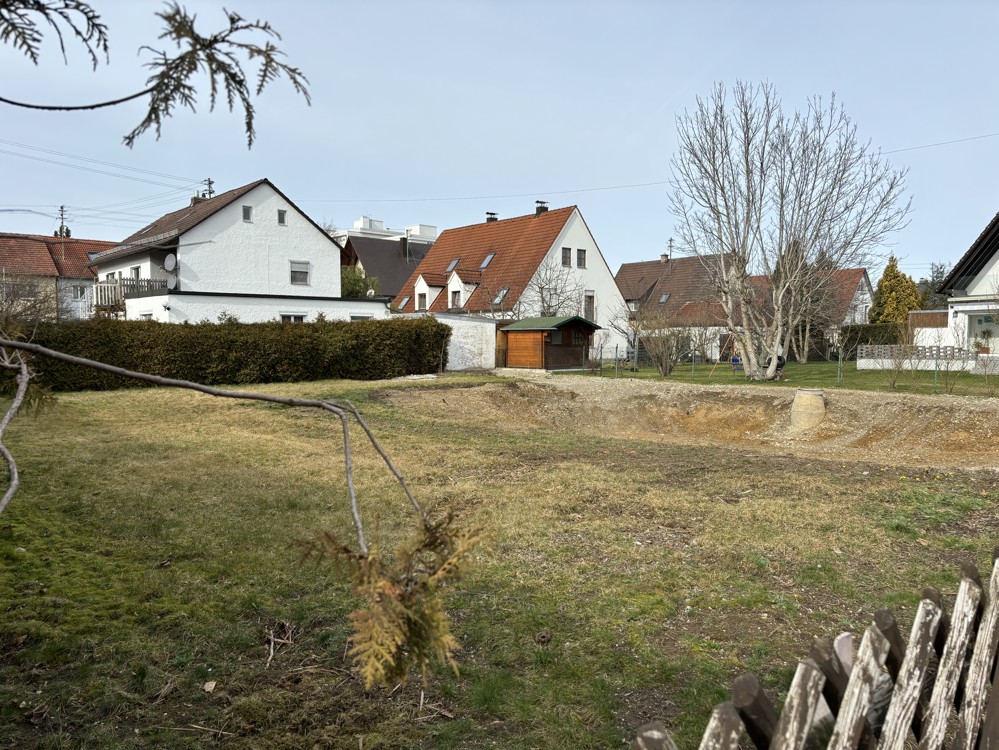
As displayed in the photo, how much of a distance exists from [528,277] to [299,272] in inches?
447

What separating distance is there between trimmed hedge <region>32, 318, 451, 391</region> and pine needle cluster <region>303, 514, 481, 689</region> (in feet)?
60.5

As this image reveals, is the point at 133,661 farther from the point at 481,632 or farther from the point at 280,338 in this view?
the point at 280,338

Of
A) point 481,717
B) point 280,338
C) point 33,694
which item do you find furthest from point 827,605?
point 280,338

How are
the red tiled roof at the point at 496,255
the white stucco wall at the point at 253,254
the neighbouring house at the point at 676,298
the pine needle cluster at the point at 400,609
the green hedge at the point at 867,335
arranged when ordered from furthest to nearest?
the neighbouring house at the point at 676,298, the green hedge at the point at 867,335, the red tiled roof at the point at 496,255, the white stucco wall at the point at 253,254, the pine needle cluster at the point at 400,609

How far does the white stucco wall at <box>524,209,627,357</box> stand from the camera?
37188mm

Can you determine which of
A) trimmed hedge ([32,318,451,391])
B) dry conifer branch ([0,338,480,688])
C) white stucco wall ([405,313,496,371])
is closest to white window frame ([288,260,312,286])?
white stucco wall ([405,313,496,371])

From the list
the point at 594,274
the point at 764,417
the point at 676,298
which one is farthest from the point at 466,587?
the point at 676,298

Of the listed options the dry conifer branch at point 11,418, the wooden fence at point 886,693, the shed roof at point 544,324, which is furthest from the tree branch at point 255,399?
the shed roof at point 544,324

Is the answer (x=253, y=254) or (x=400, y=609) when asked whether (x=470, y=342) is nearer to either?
(x=253, y=254)

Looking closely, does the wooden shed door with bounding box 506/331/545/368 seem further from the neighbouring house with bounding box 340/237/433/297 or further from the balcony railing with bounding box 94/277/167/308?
the neighbouring house with bounding box 340/237/433/297

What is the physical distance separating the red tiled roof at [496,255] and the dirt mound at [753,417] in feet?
44.6

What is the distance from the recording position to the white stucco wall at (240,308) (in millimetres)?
25656

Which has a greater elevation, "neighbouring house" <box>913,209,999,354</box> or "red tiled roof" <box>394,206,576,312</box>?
"red tiled roof" <box>394,206,576,312</box>

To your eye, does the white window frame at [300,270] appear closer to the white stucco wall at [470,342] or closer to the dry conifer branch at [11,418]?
the white stucco wall at [470,342]
